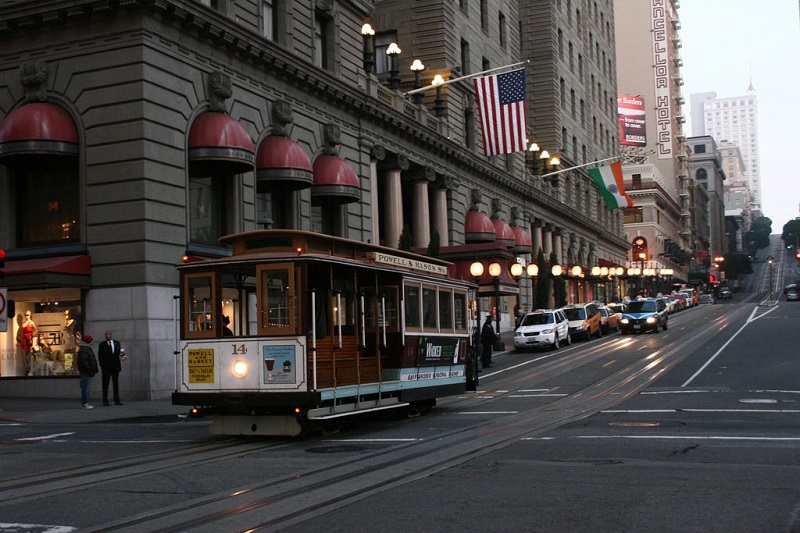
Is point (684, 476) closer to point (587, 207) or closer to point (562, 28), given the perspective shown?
point (562, 28)

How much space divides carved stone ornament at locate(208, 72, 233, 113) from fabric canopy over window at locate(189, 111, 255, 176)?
0.29m

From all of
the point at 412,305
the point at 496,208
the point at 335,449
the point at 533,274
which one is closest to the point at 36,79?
the point at 412,305

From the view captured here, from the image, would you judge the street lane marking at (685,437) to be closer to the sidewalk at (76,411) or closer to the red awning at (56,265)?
the sidewalk at (76,411)

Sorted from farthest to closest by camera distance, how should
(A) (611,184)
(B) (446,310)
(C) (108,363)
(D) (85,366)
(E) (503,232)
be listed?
(A) (611,184), (E) (503,232), (C) (108,363), (D) (85,366), (B) (446,310)

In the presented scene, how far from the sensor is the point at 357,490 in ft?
34.9

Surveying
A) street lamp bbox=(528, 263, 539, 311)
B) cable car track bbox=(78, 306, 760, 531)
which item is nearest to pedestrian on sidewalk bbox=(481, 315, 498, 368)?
street lamp bbox=(528, 263, 539, 311)

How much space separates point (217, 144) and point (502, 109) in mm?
17567

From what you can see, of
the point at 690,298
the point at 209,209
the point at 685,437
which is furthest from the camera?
the point at 690,298

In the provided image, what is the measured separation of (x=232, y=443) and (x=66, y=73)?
611 inches

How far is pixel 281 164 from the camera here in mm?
31297

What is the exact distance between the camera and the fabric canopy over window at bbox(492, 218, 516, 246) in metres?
54.0

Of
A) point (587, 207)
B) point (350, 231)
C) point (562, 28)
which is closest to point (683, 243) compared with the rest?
point (587, 207)

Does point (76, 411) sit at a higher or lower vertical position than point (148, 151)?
lower

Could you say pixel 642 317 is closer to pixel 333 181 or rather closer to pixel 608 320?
pixel 608 320
